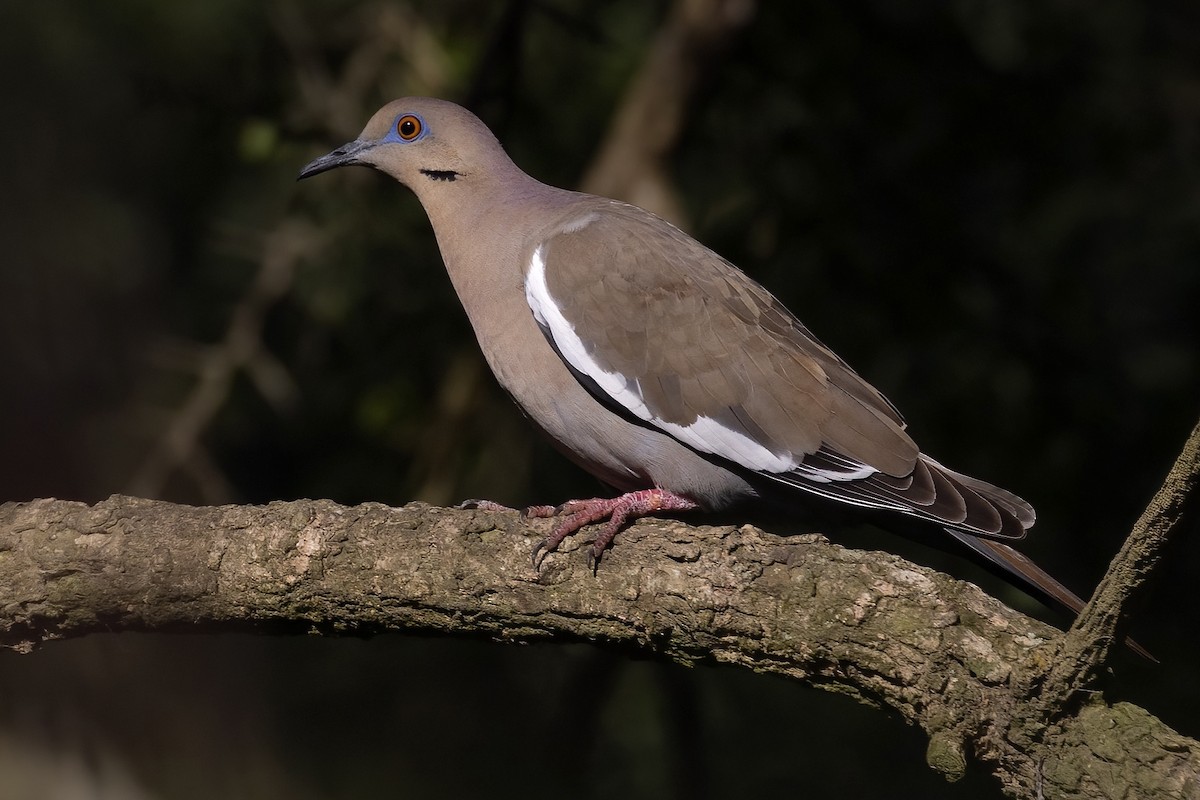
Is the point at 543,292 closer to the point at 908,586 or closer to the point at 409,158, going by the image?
the point at 409,158

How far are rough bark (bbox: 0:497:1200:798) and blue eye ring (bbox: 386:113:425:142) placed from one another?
1.30m

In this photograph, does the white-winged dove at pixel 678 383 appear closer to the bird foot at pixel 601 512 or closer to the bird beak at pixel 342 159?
the bird foot at pixel 601 512

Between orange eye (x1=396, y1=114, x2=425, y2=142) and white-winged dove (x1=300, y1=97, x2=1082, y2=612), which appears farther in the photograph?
orange eye (x1=396, y1=114, x2=425, y2=142)

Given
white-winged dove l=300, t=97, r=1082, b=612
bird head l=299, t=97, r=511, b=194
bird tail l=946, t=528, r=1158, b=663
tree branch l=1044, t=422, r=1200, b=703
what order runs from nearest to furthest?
tree branch l=1044, t=422, r=1200, b=703 < bird tail l=946, t=528, r=1158, b=663 < white-winged dove l=300, t=97, r=1082, b=612 < bird head l=299, t=97, r=511, b=194

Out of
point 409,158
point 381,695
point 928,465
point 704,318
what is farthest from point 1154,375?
point 381,695

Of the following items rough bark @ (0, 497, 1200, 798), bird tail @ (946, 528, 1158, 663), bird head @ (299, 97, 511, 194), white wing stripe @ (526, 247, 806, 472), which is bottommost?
rough bark @ (0, 497, 1200, 798)

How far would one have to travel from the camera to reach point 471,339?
14.8ft

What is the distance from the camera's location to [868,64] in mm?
4172

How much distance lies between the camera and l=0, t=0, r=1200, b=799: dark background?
3.53 metres

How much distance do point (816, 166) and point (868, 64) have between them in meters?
0.43

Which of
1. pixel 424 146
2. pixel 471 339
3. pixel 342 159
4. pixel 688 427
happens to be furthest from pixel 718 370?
pixel 471 339

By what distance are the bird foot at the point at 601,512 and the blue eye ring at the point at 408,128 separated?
4.05 feet

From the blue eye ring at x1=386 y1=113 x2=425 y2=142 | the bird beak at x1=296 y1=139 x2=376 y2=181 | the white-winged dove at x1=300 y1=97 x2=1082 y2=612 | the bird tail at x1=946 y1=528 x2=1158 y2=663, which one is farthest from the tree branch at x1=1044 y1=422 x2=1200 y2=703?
the bird beak at x1=296 y1=139 x2=376 y2=181

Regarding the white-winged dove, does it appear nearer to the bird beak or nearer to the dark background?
the bird beak
